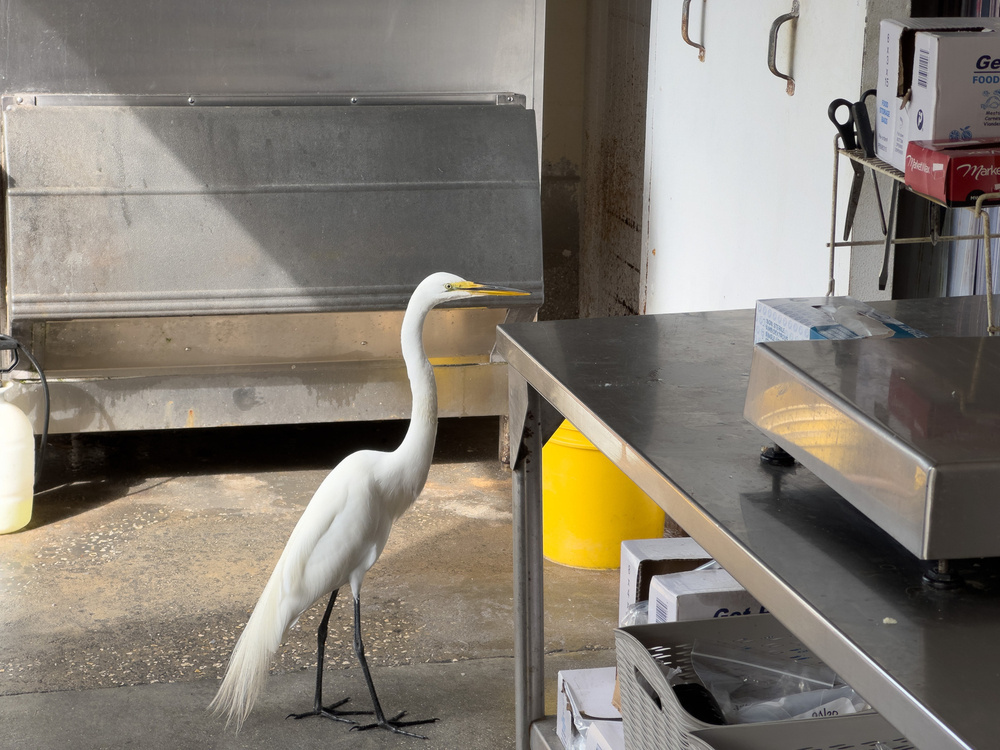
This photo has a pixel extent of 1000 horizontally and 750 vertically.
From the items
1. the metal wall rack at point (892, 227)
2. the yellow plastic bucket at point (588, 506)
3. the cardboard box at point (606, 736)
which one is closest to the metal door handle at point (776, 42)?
the metal wall rack at point (892, 227)

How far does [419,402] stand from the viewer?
2500mm

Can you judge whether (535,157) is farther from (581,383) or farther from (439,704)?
(581,383)

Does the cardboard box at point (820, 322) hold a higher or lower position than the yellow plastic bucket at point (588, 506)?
higher

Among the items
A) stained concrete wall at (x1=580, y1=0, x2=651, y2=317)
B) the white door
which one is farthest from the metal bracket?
stained concrete wall at (x1=580, y1=0, x2=651, y2=317)

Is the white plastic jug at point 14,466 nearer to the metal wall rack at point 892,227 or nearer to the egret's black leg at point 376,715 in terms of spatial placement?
the egret's black leg at point 376,715

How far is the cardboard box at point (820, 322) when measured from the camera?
1.28 meters

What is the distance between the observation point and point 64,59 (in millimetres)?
3389

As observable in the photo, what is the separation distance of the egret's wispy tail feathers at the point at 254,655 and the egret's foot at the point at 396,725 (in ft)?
0.85

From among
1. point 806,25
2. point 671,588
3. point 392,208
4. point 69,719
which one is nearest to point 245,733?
point 69,719

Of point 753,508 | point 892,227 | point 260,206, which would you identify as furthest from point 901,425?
point 260,206

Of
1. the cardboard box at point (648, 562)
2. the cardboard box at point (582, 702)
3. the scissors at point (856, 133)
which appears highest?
the scissors at point (856, 133)

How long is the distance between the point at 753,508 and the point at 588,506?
208 cm

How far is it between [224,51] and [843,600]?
3.13 meters

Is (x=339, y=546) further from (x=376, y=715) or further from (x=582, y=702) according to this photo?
(x=582, y=702)
